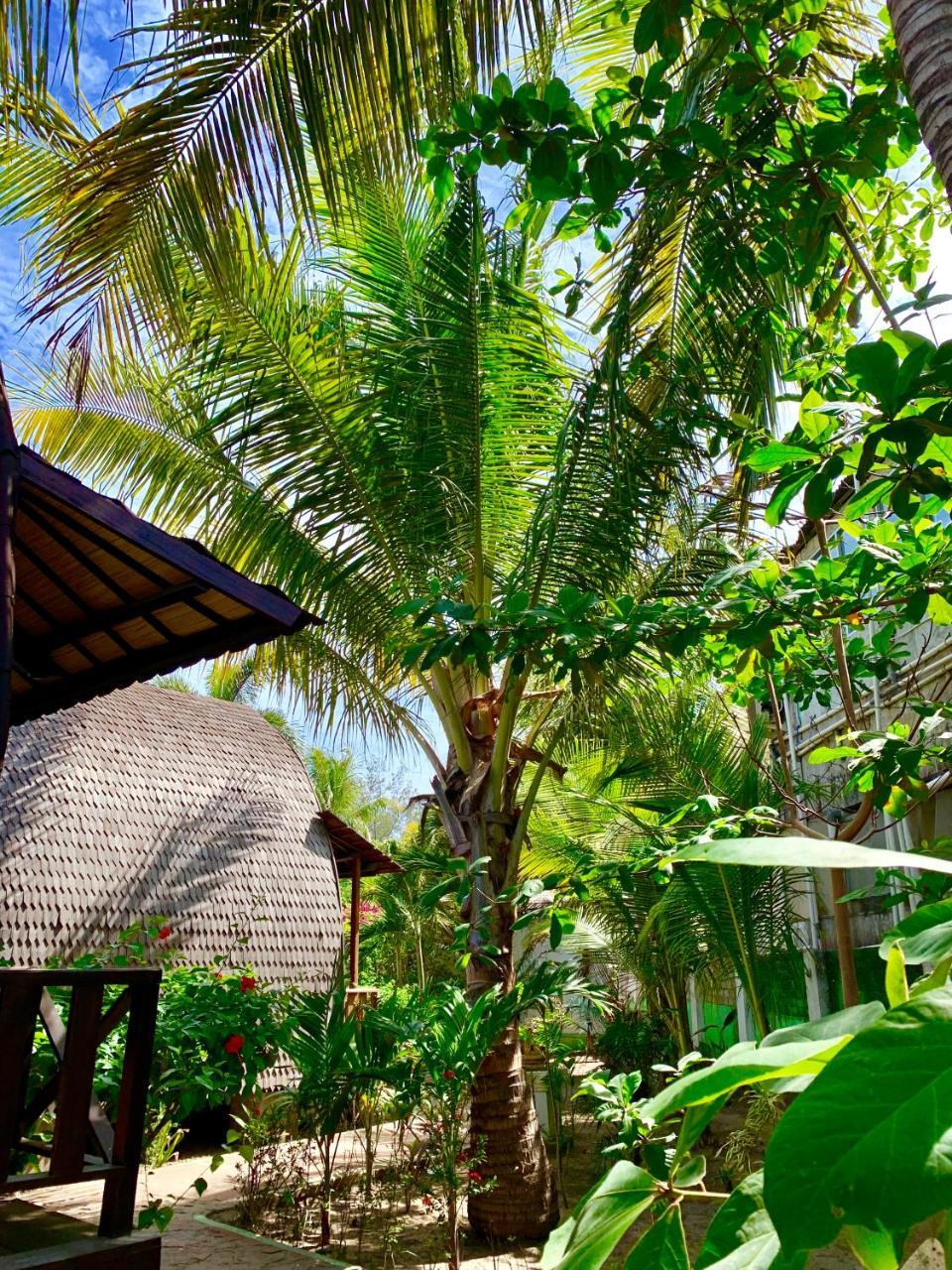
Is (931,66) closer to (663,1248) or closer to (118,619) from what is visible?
(663,1248)

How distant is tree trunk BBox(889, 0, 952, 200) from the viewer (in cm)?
155

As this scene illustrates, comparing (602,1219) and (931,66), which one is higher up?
(931,66)

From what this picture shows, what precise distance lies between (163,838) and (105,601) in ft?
18.3

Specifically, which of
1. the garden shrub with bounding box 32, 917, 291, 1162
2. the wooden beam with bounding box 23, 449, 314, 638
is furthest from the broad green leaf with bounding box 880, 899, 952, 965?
the garden shrub with bounding box 32, 917, 291, 1162

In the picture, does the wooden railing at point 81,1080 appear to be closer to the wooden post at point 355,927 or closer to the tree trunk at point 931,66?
the tree trunk at point 931,66

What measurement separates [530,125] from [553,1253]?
2004mm

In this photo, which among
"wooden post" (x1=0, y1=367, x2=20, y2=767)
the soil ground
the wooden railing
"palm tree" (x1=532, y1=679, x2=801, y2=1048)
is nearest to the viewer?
"wooden post" (x1=0, y1=367, x2=20, y2=767)

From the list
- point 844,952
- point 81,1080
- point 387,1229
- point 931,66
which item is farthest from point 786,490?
point 387,1229

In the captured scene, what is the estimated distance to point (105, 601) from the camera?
3971 millimetres

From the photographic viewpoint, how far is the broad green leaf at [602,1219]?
0.45m

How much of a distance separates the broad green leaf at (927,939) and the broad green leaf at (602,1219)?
170 millimetres

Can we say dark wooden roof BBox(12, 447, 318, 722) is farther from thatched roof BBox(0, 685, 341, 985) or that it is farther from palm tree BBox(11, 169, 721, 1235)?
thatched roof BBox(0, 685, 341, 985)

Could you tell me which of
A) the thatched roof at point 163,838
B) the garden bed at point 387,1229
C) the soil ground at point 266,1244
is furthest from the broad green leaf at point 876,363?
the thatched roof at point 163,838

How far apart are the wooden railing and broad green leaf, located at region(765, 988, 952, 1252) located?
10.7 feet
